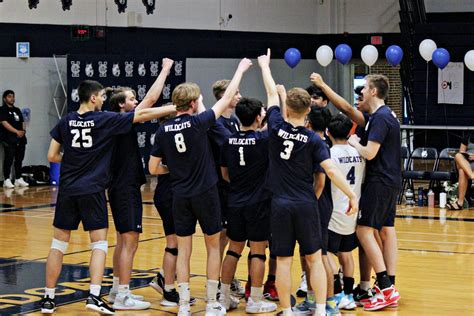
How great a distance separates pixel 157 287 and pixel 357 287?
1.92 m

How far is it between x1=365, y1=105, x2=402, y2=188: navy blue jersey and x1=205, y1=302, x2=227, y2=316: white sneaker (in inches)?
73.1

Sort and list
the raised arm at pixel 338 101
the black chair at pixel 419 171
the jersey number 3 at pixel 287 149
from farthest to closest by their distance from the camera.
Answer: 1. the black chair at pixel 419 171
2. the raised arm at pixel 338 101
3. the jersey number 3 at pixel 287 149

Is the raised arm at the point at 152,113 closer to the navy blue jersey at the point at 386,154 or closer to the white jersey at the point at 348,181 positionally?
the white jersey at the point at 348,181

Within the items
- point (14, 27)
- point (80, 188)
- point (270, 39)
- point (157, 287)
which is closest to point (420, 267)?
point (157, 287)

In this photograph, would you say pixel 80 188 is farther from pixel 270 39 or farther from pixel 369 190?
pixel 270 39

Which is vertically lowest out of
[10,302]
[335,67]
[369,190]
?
[10,302]

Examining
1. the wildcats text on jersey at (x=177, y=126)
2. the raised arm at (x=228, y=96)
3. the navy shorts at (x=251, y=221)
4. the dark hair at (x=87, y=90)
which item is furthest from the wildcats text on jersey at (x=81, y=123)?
the navy shorts at (x=251, y=221)

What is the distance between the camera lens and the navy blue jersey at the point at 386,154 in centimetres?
860

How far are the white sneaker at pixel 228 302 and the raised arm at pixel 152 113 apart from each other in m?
1.72

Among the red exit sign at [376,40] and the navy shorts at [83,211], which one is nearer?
the navy shorts at [83,211]

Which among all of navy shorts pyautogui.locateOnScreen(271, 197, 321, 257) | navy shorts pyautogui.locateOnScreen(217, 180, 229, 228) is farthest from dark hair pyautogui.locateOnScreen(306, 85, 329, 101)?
navy shorts pyautogui.locateOnScreen(271, 197, 321, 257)

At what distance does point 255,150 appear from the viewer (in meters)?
8.16

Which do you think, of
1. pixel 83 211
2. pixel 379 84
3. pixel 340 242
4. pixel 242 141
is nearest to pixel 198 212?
pixel 242 141

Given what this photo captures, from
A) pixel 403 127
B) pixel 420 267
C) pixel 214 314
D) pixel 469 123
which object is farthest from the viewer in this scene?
pixel 469 123
